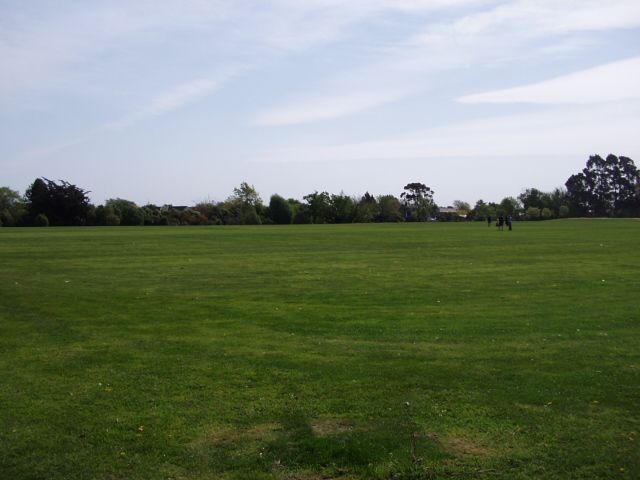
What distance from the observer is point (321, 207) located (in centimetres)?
11994

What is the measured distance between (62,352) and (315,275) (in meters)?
12.7

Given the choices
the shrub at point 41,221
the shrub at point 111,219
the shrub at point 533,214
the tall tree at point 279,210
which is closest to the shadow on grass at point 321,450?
the shrub at point 41,221

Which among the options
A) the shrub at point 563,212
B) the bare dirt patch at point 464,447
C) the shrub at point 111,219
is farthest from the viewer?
the shrub at point 563,212

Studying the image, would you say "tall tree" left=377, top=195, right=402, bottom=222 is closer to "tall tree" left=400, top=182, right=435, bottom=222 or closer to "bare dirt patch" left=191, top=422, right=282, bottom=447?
"tall tree" left=400, top=182, right=435, bottom=222

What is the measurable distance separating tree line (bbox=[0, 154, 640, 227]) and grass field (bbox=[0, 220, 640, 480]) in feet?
266

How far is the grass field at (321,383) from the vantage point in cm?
611

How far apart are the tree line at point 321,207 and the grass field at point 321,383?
81132 millimetres

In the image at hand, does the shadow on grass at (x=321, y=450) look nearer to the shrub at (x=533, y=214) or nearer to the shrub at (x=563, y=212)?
the shrub at (x=533, y=214)

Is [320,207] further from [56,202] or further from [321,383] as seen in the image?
[321,383]

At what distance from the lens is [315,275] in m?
22.4

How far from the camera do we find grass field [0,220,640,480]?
611 centimetres

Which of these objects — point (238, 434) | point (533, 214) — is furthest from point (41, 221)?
point (533, 214)

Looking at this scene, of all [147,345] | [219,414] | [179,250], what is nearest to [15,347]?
[147,345]

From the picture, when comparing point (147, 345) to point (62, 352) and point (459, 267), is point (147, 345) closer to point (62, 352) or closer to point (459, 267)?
point (62, 352)
